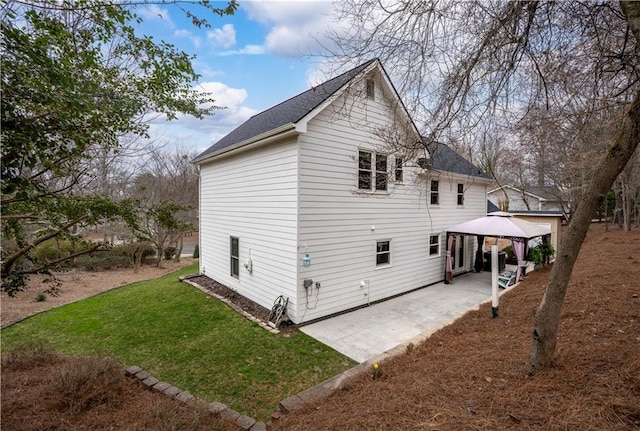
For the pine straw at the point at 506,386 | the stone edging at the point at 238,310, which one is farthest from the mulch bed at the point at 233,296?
the pine straw at the point at 506,386

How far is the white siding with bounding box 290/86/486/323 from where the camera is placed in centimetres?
740

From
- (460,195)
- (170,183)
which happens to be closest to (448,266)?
(460,195)

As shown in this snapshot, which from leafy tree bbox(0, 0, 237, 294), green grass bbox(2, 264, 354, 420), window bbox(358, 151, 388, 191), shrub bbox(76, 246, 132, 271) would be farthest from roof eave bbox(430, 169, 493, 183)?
shrub bbox(76, 246, 132, 271)

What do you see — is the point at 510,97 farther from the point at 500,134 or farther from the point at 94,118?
the point at 94,118

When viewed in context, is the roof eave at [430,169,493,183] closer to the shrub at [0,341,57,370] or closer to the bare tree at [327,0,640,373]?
the bare tree at [327,0,640,373]

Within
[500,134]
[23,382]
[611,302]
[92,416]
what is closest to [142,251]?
[23,382]

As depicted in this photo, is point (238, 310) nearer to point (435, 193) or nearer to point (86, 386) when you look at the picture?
point (86, 386)

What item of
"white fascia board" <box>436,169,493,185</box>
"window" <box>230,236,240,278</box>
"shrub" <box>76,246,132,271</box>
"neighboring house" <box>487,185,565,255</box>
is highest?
"white fascia board" <box>436,169,493,185</box>

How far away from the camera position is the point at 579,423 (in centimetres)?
223

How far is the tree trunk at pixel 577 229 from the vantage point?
8.87ft

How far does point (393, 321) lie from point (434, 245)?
491cm

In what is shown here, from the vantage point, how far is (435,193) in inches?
443

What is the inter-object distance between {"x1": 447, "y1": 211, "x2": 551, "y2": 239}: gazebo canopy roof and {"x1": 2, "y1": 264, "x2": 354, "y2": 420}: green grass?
7.59m

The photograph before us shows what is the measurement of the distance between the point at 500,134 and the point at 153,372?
755 cm
